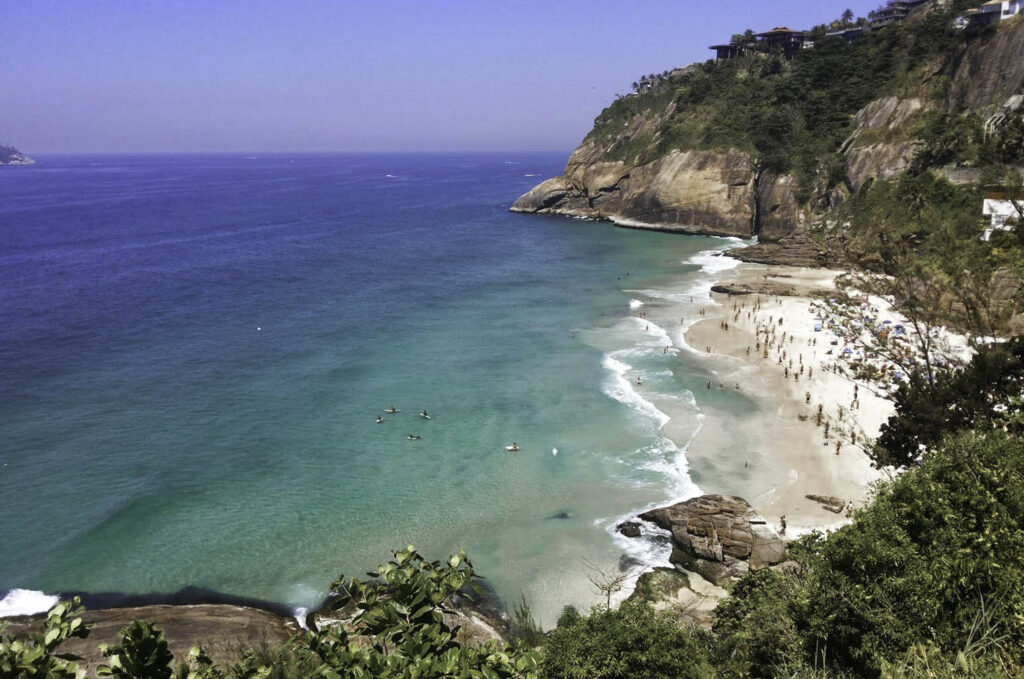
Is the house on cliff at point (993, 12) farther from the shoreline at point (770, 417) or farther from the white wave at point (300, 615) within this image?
the white wave at point (300, 615)

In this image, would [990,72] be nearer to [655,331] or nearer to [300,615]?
[655,331]

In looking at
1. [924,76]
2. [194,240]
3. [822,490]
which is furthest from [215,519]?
[924,76]

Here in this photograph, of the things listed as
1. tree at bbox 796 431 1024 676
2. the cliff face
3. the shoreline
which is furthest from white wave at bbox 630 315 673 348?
tree at bbox 796 431 1024 676

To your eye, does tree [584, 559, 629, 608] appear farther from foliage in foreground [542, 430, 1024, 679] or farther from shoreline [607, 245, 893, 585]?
foliage in foreground [542, 430, 1024, 679]

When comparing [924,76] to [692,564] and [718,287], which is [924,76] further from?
[692,564]

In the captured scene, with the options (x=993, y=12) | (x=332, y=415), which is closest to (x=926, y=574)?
(x=332, y=415)

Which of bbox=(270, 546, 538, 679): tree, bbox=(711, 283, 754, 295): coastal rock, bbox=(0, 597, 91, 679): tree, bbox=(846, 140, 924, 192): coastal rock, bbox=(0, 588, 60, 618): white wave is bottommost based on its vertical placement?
bbox=(0, 588, 60, 618): white wave

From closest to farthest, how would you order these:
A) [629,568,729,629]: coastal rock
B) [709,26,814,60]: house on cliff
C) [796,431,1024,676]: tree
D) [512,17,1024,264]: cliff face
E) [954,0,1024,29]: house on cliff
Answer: [796,431,1024,676]: tree < [629,568,729,629]: coastal rock < [954,0,1024,29]: house on cliff < [512,17,1024,264]: cliff face < [709,26,814,60]: house on cliff
